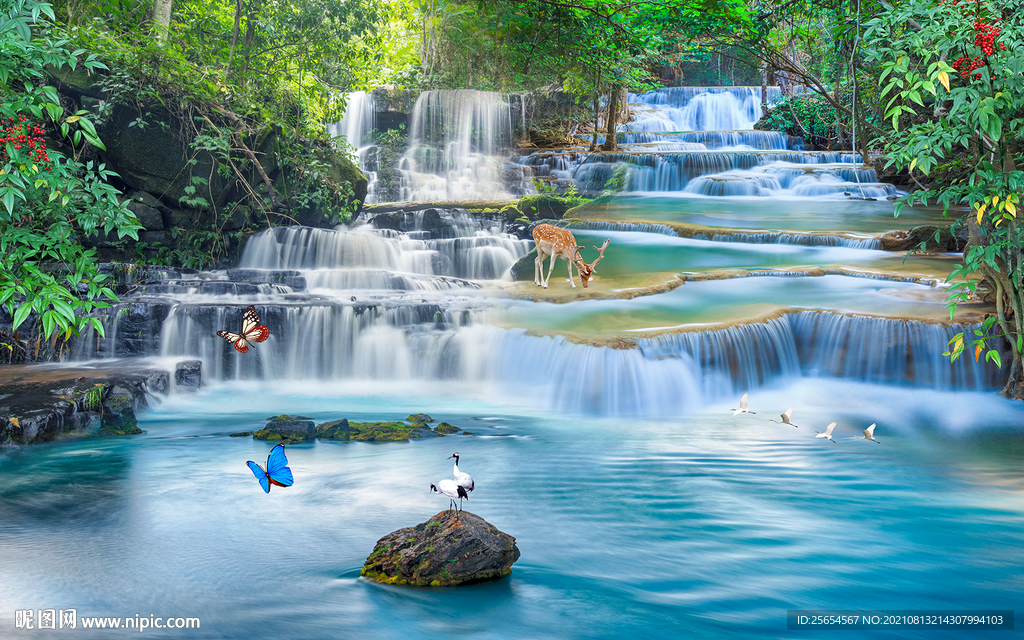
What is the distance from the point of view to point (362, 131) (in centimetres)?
695

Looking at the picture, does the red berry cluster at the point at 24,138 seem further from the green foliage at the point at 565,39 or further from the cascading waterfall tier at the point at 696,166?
the cascading waterfall tier at the point at 696,166

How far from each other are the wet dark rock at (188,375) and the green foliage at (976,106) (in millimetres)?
4275

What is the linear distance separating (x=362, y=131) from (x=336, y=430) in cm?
446

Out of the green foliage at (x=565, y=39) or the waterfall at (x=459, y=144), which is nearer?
the green foliage at (x=565, y=39)

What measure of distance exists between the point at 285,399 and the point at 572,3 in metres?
3.30

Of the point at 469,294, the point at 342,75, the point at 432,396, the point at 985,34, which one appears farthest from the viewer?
the point at 342,75

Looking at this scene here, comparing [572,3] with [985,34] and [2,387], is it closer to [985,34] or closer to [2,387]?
[985,34]

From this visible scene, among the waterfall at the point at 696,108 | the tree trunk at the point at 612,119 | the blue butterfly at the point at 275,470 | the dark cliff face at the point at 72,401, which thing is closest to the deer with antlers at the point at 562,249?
the tree trunk at the point at 612,119

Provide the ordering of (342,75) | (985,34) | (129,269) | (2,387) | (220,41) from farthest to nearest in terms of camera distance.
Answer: (342,75), (220,41), (129,269), (2,387), (985,34)

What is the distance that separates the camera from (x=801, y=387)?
407cm

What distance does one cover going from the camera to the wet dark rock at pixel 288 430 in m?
3.34

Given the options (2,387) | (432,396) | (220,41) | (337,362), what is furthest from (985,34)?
(220,41)

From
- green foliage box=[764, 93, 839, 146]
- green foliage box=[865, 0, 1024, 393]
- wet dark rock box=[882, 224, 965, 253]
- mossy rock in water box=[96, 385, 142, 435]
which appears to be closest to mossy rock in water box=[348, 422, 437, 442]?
mossy rock in water box=[96, 385, 142, 435]

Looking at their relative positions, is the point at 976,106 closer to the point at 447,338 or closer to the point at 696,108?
the point at 447,338
